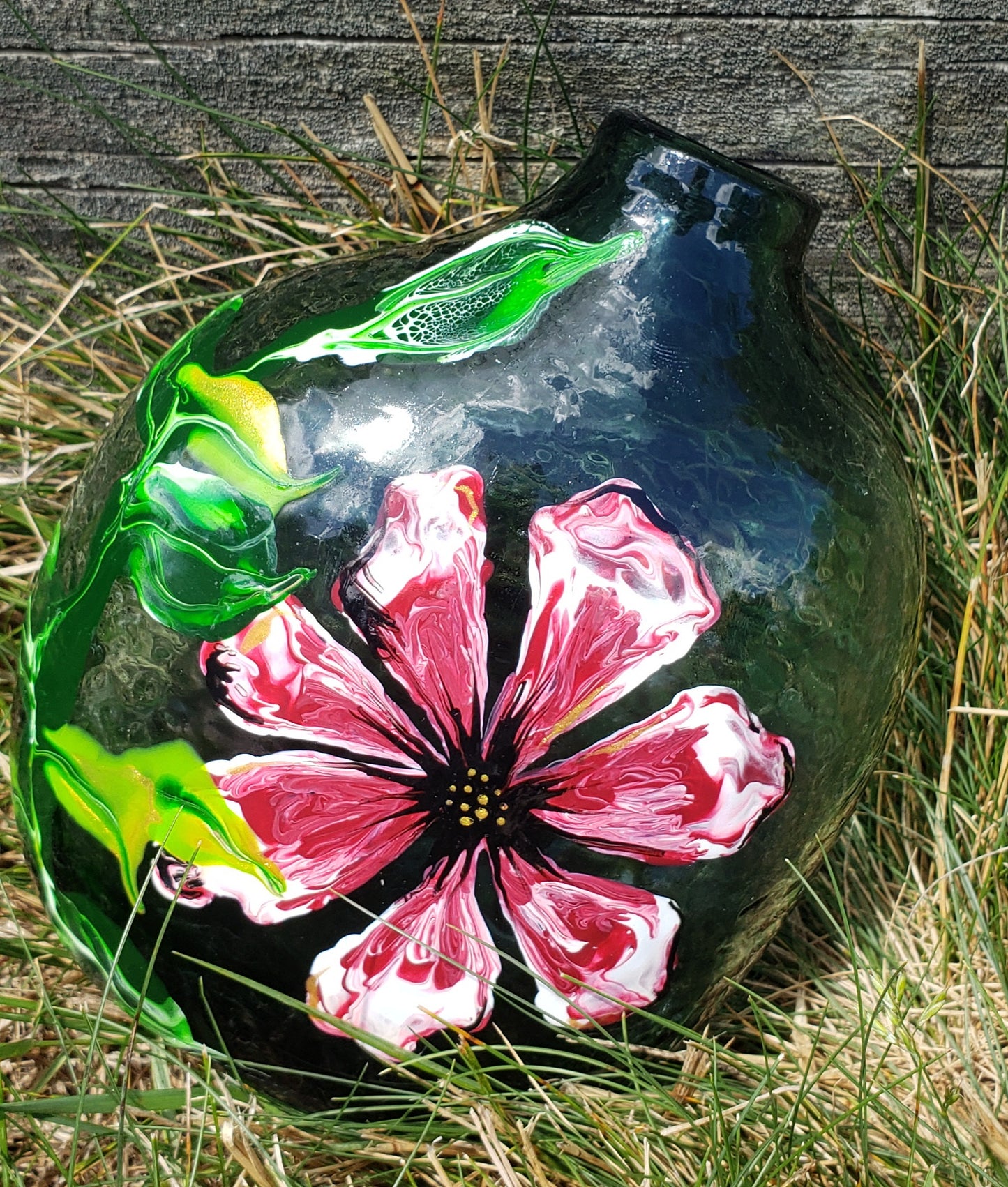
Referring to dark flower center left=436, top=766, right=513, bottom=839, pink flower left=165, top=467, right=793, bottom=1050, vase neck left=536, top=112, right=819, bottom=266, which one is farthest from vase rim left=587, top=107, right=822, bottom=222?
dark flower center left=436, top=766, right=513, bottom=839

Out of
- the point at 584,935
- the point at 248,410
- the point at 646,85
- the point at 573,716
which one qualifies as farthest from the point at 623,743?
the point at 646,85

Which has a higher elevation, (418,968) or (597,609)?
(597,609)

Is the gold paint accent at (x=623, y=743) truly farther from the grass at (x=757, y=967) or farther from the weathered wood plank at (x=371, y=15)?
the weathered wood plank at (x=371, y=15)

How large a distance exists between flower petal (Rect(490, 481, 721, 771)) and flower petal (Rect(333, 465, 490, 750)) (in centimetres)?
4

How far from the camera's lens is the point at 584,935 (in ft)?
3.08

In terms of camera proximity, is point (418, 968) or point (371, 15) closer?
point (418, 968)

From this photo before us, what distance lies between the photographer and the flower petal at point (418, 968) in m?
0.92

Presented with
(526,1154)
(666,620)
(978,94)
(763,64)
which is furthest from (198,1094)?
(978,94)

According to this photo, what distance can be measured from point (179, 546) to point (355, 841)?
0.27 m

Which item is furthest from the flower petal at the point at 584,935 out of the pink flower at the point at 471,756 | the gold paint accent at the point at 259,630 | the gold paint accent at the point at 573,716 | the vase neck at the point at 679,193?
the vase neck at the point at 679,193

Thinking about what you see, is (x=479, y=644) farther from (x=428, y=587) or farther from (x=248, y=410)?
(x=248, y=410)

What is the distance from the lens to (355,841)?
36.1 inches

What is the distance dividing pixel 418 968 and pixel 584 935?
0.14 meters

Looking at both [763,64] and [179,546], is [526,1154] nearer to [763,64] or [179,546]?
[179,546]
